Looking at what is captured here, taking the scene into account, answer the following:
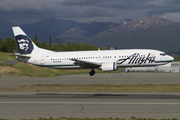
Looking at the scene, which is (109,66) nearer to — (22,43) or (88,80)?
(88,80)

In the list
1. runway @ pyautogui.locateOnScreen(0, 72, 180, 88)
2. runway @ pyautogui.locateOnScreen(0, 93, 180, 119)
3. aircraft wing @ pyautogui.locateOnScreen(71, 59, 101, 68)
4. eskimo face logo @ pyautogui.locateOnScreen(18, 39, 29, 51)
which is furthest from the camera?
eskimo face logo @ pyautogui.locateOnScreen(18, 39, 29, 51)

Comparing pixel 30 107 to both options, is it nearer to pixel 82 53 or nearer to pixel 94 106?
pixel 94 106

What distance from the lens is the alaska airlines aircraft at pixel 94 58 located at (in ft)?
133

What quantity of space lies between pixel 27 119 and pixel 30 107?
362cm

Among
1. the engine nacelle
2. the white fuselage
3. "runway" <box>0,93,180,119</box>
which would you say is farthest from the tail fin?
"runway" <box>0,93,180,119</box>

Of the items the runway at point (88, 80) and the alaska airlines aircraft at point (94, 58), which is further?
the alaska airlines aircraft at point (94, 58)

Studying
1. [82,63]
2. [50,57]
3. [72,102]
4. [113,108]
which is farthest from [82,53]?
[113,108]

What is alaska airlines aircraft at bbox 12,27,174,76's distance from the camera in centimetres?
4050

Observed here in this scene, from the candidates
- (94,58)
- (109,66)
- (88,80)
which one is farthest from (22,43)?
(109,66)

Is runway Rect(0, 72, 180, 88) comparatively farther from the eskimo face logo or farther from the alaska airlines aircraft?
the eskimo face logo

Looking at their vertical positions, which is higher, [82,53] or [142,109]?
[82,53]

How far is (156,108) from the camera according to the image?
58.1 ft

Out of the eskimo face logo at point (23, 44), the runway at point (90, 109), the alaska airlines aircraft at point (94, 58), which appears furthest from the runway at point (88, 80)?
the runway at point (90, 109)

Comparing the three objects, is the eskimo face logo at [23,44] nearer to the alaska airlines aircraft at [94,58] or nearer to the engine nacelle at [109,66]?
the alaska airlines aircraft at [94,58]
